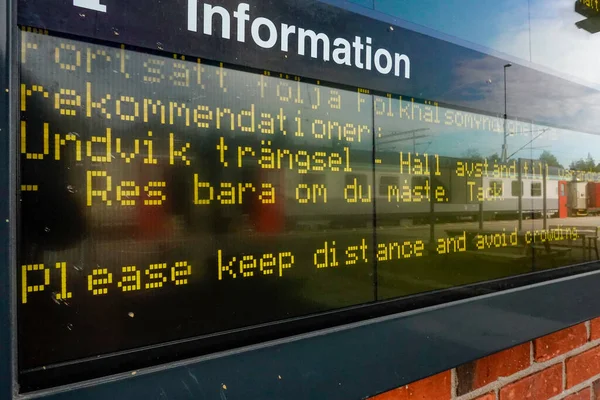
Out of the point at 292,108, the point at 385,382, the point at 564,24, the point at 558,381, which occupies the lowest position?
the point at 558,381

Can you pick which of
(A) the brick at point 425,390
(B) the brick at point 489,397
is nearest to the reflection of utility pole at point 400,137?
(A) the brick at point 425,390

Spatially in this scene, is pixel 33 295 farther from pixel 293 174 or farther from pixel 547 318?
pixel 547 318

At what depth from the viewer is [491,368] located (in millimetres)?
933

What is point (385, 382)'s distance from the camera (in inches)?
26.6

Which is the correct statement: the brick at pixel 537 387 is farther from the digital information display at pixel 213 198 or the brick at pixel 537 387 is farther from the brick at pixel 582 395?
the digital information display at pixel 213 198

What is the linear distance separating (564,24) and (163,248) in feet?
3.64

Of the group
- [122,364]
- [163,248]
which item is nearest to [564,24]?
[163,248]

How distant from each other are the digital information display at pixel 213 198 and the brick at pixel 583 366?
0.49m

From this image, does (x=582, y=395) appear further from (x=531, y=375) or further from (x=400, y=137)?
(x=400, y=137)

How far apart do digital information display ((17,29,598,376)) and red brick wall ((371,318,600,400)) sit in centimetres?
21

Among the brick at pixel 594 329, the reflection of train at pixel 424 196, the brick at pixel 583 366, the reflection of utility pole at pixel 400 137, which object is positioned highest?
the reflection of utility pole at pixel 400 137

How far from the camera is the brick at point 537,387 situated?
0.96 m

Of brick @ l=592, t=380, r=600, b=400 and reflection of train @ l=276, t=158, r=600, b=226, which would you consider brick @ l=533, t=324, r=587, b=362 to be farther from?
reflection of train @ l=276, t=158, r=600, b=226

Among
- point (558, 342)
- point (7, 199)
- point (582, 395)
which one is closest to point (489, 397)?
point (558, 342)
